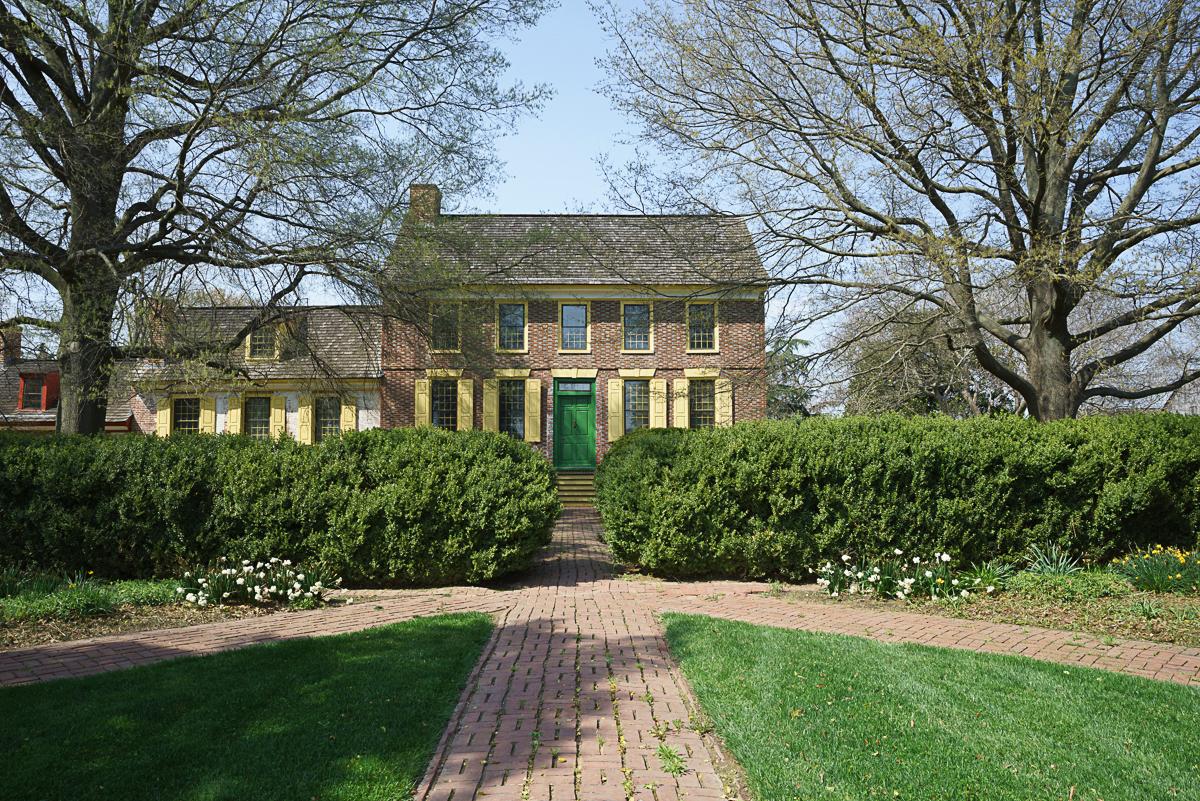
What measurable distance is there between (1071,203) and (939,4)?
4190mm

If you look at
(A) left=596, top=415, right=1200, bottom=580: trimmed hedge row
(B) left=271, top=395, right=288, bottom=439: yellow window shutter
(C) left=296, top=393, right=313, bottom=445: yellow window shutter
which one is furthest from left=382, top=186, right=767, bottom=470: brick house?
(A) left=596, top=415, right=1200, bottom=580: trimmed hedge row

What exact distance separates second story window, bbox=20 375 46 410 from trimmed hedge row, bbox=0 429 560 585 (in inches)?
984

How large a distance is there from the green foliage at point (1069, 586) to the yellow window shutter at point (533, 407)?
643 inches

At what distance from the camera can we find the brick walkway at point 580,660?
3.80 metres

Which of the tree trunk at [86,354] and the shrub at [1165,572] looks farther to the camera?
the tree trunk at [86,354]

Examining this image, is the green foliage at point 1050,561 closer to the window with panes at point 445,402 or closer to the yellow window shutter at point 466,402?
the yellow window shutter at point 466,402

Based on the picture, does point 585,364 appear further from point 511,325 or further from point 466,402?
point 466,402

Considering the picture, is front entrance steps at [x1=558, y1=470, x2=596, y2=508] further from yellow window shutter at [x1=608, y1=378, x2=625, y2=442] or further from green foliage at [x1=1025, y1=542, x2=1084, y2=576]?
green foliage at [x1=1025, y1=542, x2=1084, y2=576]

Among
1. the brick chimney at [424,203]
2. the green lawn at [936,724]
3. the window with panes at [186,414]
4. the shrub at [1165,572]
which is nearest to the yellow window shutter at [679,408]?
the brick chimney at [424,203]

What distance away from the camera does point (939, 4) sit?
11336 millimetres

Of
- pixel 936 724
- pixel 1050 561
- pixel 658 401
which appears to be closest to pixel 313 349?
pixel 658 401

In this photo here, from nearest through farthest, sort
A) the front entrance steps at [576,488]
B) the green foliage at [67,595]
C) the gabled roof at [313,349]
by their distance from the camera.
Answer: the green foliage at [67,595] < the gabled roof at [313,349] < the front entrance steps at [576,488]

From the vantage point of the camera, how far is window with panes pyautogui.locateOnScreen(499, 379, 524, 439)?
79.0 feet

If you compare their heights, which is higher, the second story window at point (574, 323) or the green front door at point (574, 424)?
the second story window at point (574, 323)
